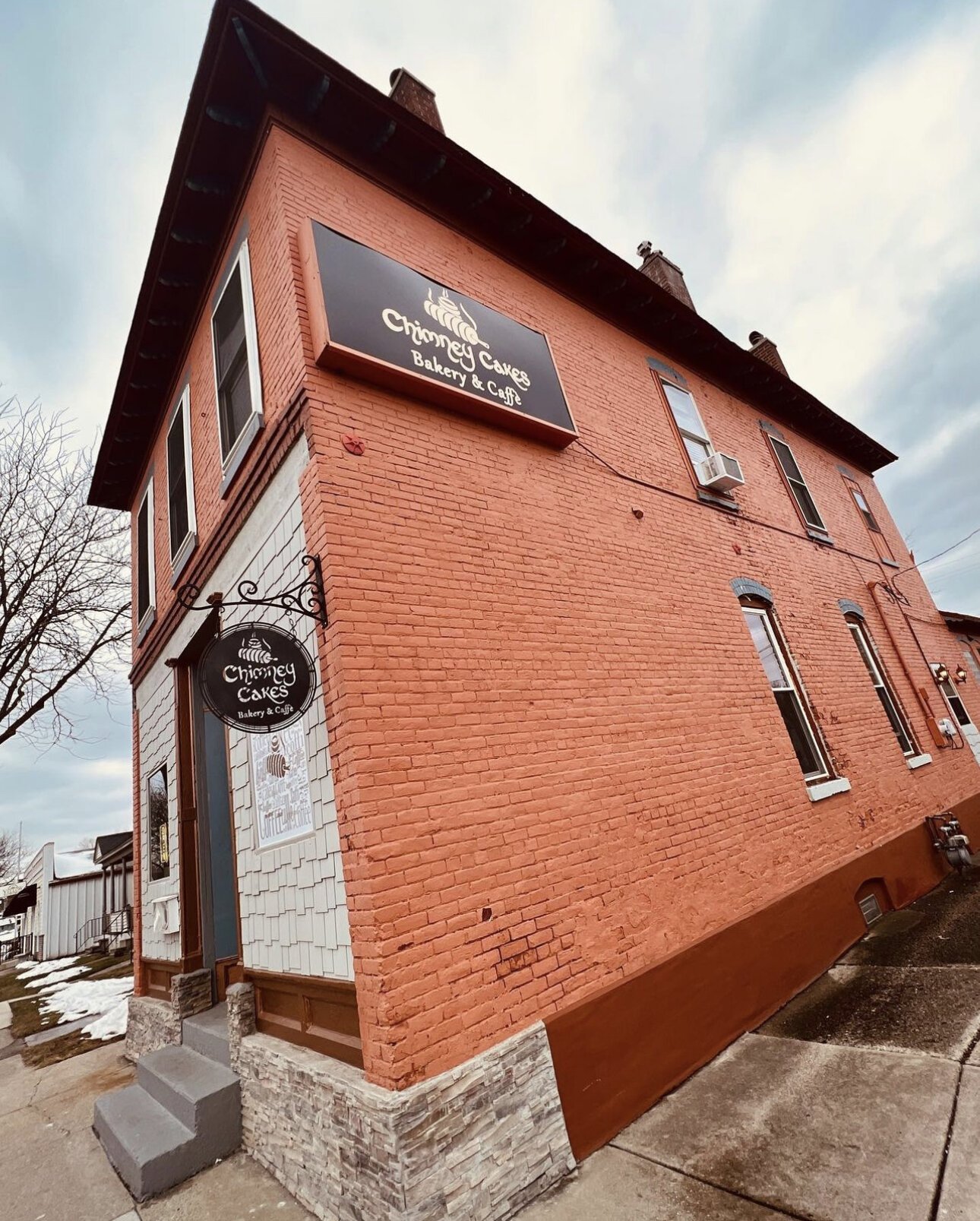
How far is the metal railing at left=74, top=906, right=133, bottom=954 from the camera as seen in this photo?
70.7 ft

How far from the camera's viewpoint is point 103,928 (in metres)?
22.7

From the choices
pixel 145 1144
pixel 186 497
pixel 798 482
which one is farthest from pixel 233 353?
pixel 798 482

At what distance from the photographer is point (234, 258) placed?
612cm

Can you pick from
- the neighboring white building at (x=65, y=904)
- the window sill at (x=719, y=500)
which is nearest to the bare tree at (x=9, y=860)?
the neighboring white building at (x=65, y=904)

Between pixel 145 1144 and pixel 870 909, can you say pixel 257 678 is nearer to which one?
pixel 145 1144

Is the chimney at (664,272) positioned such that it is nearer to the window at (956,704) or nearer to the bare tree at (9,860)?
the window at (956,704)

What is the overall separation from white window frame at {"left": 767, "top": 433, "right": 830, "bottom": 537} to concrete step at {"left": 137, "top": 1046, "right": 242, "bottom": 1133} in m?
10.3

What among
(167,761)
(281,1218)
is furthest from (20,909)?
(281,1218)

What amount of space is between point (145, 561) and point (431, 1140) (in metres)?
8.79

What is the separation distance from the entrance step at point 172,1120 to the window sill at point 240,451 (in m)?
4.96

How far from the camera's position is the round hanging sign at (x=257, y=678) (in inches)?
140

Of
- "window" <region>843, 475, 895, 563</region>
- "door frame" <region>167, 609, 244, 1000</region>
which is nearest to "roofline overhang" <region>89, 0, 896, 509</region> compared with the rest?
"door frame" <region>167, 609, 244, 1000</region>

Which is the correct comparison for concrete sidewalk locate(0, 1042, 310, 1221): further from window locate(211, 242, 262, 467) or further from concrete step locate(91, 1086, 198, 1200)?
window locate(211, 242, 262, 467)

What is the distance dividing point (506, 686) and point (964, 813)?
8.93m
